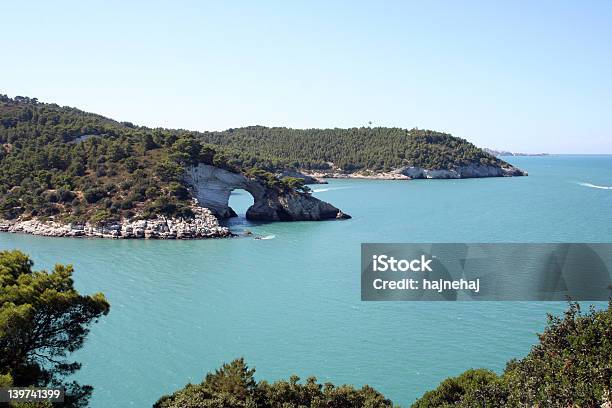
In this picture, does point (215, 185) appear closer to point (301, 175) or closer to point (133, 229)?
point (133, 229)

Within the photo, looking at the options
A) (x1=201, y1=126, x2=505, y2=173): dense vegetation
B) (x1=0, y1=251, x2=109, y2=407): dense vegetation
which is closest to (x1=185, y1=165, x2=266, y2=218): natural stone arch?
(x1=0, y1=251, x2=109, y2=407): dense vegetation

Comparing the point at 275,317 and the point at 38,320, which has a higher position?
the point at 38,320

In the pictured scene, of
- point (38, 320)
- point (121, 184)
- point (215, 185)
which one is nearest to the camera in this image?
point (38, 320)

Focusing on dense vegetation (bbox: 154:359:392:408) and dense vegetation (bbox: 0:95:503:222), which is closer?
dense vegetation (bbox: 154:359:392:408)

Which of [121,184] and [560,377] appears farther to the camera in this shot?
[121,184]

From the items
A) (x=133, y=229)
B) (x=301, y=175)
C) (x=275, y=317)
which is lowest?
(x=275, y=317)

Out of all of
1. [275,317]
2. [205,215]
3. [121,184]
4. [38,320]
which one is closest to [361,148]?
[121,184]

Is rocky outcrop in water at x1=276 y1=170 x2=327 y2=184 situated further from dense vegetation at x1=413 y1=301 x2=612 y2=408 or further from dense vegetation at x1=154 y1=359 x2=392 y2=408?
dense vegetation at x1=413 y1=301 x2=612 y2=408

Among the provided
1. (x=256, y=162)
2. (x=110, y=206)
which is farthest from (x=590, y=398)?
(x=256, y=162)
